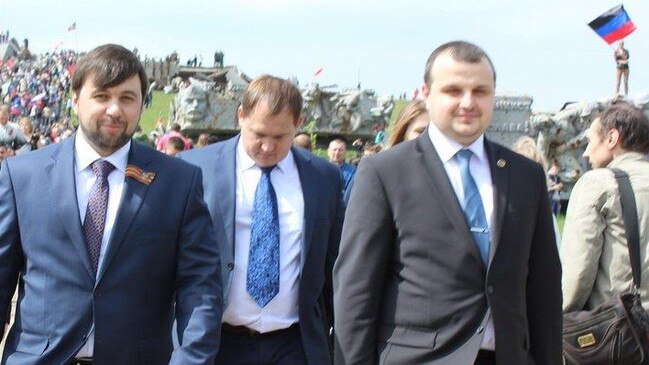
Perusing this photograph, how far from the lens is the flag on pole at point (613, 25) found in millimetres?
17984

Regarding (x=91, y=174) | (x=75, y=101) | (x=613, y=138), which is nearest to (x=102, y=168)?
(x=91, y=174)

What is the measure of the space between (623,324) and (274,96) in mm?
2019

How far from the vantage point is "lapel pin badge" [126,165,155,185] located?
371 centimetres

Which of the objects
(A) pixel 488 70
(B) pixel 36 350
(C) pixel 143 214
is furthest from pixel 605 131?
(B) pixel 36 350

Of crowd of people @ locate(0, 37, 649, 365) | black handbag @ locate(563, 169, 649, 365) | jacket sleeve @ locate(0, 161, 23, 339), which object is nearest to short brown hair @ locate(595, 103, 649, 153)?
black handbag @ locate(563, 169, 649, 365)

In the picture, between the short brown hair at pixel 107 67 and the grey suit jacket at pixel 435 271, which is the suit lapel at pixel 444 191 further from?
the short brown hair at pixel 107 67

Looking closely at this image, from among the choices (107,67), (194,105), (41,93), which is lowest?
(41,93)

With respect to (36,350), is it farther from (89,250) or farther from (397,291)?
(397,291)

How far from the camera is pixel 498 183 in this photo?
11.6 ft

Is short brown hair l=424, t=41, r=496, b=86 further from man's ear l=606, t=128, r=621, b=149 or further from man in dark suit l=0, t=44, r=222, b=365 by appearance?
man's ear l=606, t=128, r=621, b=149

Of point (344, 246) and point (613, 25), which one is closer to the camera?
point (344, 246)

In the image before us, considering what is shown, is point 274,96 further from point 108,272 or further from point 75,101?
point 108,272

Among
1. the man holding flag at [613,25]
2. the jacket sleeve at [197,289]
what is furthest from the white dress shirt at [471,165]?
the man holding flag at [613,25]

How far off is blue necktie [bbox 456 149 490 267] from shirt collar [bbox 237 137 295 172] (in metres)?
1.35
